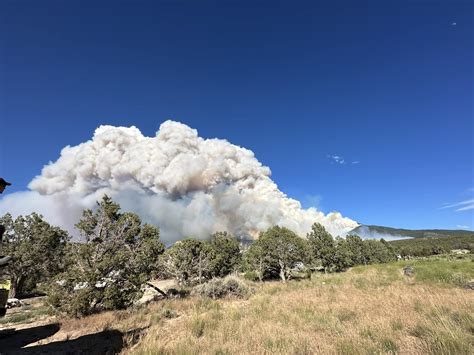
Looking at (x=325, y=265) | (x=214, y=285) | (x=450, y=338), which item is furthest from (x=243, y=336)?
(x=325, y=265)

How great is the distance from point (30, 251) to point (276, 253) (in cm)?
3017

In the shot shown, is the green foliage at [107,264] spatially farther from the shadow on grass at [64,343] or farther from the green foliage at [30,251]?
the green foliage at [30,251]

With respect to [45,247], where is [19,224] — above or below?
above

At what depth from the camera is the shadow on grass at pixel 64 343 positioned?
7695 mm

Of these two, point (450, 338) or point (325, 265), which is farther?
point (325, 265)

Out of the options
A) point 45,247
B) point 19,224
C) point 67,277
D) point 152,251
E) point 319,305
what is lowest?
point 319,305

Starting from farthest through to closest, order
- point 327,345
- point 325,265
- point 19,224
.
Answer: point 325,265 < point 19,224 < point 327,345

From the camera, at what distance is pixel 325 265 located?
48.7 meters

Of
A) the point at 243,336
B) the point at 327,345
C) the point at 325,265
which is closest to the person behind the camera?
the point at 327,345

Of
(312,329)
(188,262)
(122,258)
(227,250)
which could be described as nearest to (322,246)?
(227,250)

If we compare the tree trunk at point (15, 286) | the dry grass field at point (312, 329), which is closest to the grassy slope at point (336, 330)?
the dry grass field at point (312, 329)

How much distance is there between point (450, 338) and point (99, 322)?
1176 cm

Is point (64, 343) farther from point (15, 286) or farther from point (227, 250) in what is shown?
point (227, 250)

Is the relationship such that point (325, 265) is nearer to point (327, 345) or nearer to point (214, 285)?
point (214, 285)
